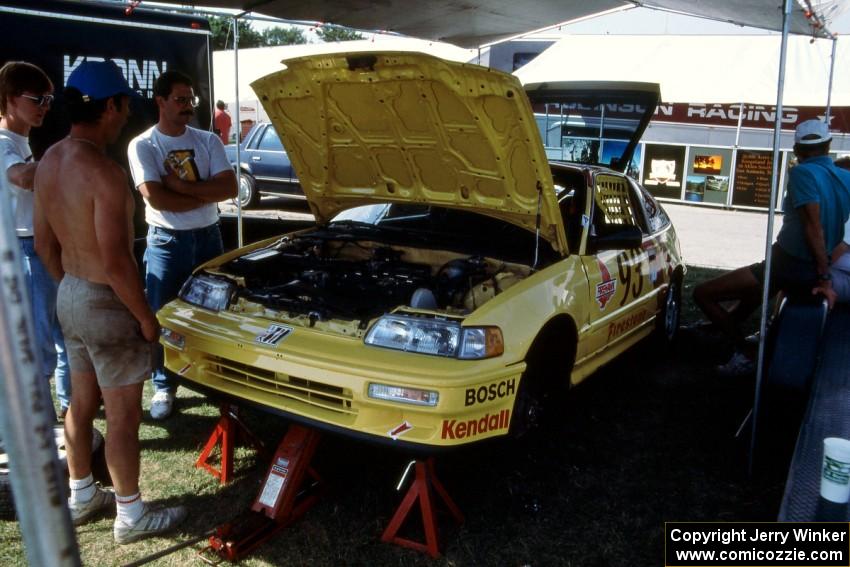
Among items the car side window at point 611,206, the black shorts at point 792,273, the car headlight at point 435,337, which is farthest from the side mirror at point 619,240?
the car headlight at point 435,337

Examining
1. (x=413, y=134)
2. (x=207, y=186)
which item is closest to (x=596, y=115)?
(x=413, y=134)

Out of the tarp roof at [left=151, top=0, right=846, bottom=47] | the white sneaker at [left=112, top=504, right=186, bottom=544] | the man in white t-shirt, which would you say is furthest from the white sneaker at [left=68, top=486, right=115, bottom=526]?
the tarp roof at [left=151, top=0, right=846, bottom=47]

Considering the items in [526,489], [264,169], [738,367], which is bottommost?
[526,489]

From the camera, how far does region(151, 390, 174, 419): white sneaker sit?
3.84 metres

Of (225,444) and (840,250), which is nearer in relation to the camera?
(225,444)

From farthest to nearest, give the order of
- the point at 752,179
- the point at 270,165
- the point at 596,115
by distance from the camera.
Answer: the point at 752,179
the point at 270,165
the point at 596,115

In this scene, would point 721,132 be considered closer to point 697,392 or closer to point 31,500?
point 697,392

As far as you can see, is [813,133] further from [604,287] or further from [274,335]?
[274,335]

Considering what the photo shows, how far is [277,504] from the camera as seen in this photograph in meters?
2.76

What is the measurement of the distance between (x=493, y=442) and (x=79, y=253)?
1.80 m

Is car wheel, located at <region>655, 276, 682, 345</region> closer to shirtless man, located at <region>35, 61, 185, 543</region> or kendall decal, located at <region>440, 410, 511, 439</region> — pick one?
kendall decal, located at <region>440, 410, 511, 439</region>

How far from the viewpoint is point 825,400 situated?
2.91 meters

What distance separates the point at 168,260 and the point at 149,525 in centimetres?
157

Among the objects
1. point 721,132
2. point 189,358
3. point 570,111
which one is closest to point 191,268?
point 189,358
